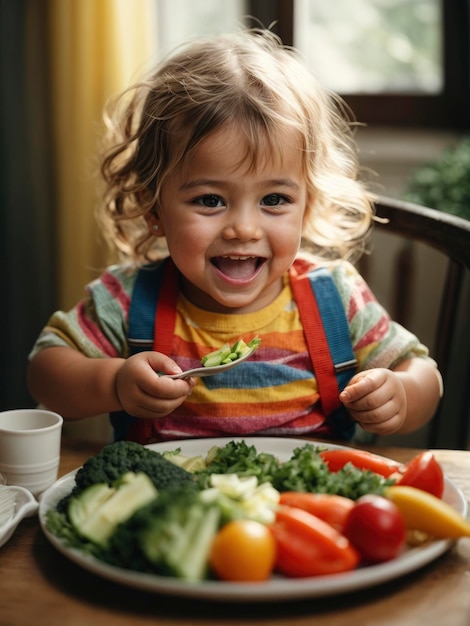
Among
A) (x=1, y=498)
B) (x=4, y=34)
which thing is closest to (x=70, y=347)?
(x=1, y=498)

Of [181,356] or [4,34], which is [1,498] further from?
[4,34]

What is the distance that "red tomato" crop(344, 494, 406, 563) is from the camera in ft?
2.60

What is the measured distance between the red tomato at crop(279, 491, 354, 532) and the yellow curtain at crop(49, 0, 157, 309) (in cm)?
152

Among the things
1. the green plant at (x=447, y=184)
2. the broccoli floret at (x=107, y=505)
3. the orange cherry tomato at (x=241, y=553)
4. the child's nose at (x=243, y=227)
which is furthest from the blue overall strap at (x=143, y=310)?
the green plant at (x=447, y=184)

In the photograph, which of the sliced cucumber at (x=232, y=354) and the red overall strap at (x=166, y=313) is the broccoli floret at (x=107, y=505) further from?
the red overall strap at (x=166, y=313)

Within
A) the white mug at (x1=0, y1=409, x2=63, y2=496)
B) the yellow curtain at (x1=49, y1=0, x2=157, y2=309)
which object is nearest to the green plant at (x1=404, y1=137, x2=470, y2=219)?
the yellow curtain at (x1=49, y1=0, x2=157, y2=309)

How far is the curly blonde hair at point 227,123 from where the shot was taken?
1.28 metres

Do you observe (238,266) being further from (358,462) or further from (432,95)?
(432,95)

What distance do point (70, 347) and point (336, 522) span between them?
0.65 m

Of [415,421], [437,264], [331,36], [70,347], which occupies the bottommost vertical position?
[437,264]

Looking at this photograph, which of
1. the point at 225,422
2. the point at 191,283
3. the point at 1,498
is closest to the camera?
the point at 1,498

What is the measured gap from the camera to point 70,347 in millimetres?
1366

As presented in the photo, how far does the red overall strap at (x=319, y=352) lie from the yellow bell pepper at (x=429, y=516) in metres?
0.51

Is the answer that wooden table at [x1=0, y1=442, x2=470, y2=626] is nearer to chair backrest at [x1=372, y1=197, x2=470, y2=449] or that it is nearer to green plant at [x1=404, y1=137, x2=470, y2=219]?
chair backrest at [x1=372, y1=197, x2=470, y2=449]
